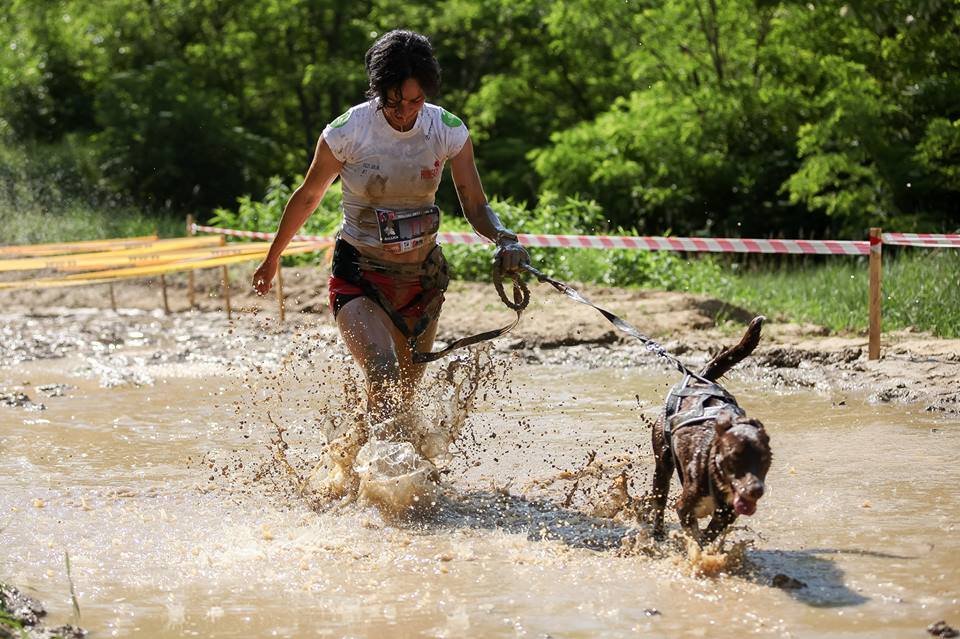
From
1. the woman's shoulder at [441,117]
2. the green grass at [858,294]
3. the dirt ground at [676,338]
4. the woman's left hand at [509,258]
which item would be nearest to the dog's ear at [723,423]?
the woman's left hand at [509,258]

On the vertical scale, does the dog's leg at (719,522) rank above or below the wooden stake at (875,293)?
below

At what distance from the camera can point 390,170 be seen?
216 inches

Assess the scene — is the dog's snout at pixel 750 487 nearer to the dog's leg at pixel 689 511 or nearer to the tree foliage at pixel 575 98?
the dog's leg at pixel 689 511

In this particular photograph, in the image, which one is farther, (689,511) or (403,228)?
(403,228)

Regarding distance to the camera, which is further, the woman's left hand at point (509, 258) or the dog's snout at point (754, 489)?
the woman's left hand at point (509, 258)

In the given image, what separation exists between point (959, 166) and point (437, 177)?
11374 millimetres

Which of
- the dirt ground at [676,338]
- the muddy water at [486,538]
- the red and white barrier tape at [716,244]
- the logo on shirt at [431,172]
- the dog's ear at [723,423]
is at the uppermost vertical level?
the logo on shirt at [431,172]

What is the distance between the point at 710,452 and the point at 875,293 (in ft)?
17.7

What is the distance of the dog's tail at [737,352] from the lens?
4.75 metres

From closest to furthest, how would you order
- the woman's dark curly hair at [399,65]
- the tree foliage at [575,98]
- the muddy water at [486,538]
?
1. the muddy water at [486,538]
2. the woman's dark curly hair at [399,65]
3. the tree foliage at [575,98]

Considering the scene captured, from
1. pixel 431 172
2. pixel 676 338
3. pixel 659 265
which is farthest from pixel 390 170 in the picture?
pixel 659 265

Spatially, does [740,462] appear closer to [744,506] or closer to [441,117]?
[744,506]

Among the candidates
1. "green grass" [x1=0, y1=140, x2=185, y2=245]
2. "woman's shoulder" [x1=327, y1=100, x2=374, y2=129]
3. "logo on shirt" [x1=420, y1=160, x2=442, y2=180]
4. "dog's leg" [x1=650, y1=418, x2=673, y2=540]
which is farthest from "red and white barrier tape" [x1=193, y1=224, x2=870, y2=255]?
"green grass" [x1=0, y1=140, x2=185, y2=245]

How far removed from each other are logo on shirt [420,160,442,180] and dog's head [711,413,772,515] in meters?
1.84
